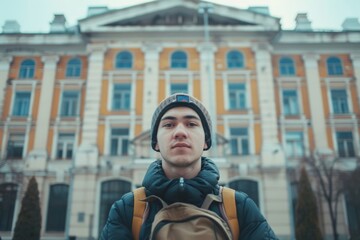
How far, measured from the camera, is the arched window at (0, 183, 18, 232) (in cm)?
1730

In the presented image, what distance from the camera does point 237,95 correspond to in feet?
63.0

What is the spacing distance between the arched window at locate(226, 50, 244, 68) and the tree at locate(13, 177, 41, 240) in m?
13.1

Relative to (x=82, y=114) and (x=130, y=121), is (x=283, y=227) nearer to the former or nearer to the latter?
(x=130, y=121)

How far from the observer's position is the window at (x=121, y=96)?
19109 millimetres

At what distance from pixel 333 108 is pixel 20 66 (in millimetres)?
20260

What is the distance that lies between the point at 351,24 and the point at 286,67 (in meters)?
6.54

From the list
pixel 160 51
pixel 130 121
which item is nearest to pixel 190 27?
pixel 160 51

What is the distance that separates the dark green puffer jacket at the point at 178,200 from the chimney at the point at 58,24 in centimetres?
2229

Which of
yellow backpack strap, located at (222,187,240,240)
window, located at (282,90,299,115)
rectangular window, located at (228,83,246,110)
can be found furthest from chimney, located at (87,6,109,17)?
yellow backpack strap, located at (222,187,240,240)

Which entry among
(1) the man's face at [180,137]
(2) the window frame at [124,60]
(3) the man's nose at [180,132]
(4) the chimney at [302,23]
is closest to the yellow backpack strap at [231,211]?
(1) the man's face at [180,137]

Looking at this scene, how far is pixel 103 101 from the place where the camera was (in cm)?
1891

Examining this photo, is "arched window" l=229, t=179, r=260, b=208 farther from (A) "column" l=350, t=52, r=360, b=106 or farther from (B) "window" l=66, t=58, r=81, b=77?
(B) "window" l=66, t=58, r=81, b=77

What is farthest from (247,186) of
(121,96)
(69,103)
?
(69,103)

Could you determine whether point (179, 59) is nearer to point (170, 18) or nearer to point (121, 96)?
point (170, 18)
